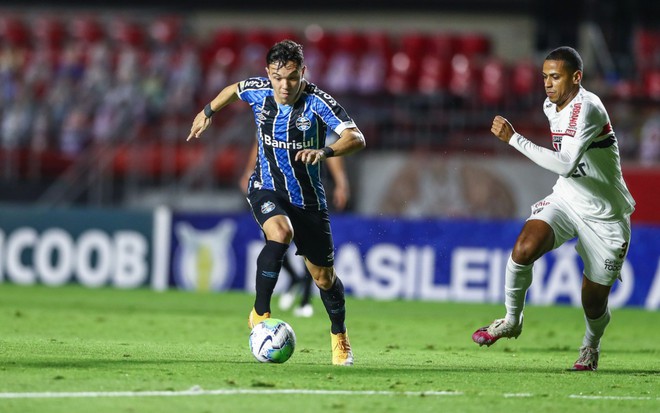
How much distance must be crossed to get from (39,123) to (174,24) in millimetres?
5419

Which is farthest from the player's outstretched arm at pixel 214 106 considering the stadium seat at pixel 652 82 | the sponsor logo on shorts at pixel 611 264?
the stadium seat at pixel 652 82

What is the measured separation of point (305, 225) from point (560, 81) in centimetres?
214

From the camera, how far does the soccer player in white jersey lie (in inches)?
344

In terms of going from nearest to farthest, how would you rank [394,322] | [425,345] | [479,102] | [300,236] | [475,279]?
[300,236], [425,345], [394,322], [475,279], [479,102]

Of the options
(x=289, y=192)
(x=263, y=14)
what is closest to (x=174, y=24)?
(x=263, y=14)

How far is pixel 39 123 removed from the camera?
21.5 metres

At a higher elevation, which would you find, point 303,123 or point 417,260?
point 303,123

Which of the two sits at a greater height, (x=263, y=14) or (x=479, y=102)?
(x=263, y=14)

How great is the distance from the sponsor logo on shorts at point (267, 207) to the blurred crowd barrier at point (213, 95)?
35.4 feet

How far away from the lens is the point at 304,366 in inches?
331

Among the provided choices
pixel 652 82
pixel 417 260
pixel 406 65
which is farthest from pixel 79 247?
pixel 652 82

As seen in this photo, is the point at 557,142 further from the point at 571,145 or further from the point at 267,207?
the point at 267,207

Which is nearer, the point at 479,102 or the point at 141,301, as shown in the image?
the point at 141,301

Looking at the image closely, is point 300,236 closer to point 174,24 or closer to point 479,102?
point 479,102
